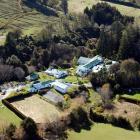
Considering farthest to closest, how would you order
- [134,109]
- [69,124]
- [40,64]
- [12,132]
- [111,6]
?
[111,6]
[40,64]
[134,109]
[69,124]
[12,132]

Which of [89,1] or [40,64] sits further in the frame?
[89,1]

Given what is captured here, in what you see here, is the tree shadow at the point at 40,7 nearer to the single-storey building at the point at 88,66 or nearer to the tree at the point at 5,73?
the single-storey building at the point at 88,66

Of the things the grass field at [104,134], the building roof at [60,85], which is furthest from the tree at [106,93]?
the grass field at [104,134]

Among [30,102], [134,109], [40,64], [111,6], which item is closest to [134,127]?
[134,109]

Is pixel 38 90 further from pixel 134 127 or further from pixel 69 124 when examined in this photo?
pixel 134 127

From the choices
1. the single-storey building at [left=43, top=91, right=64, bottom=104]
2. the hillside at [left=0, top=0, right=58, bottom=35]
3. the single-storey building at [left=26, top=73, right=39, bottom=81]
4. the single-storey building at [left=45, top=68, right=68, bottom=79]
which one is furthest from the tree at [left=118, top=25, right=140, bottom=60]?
the hillside at [left=0, top=0, right=58, bottom=35]

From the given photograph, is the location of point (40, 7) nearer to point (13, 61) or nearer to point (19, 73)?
point (13, 61)

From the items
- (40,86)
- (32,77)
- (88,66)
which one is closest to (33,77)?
(32,77)
